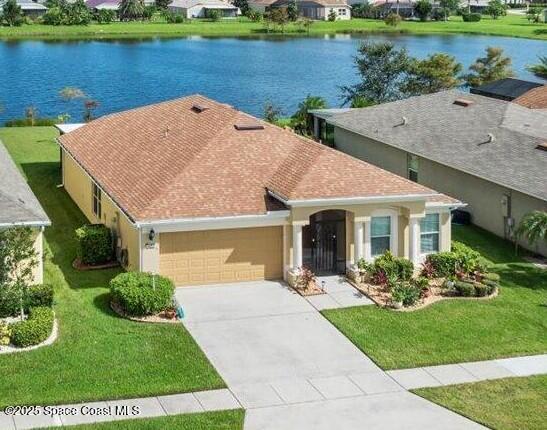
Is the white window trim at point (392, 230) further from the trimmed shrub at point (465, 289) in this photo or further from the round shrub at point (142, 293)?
the round shrub at point (142, 293)

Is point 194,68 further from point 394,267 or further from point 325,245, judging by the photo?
point 394,267

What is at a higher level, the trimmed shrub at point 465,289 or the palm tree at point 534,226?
the palm tree at point 534,226

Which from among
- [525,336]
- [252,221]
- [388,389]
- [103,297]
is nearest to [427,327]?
[525,336]

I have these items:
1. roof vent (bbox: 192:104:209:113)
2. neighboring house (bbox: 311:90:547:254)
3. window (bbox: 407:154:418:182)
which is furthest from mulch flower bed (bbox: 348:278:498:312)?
window (bbox: 407:154:418:182)

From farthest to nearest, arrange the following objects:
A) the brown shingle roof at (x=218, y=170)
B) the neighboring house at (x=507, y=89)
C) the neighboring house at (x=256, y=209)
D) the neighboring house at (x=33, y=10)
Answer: the neighboring house at (x=33, y=10) → the neighboring house at (x=507, y=89) → the brown shingle roof at (x=218, y=170) → the neighboring house at (x=256, y=209)

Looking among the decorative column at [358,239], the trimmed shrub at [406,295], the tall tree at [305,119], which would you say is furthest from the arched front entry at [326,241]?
the tall tree at [305,119]

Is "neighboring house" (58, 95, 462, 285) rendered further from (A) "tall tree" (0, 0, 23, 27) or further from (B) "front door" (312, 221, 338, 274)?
(A) "tall tree" (0, 0, 23, 27)
